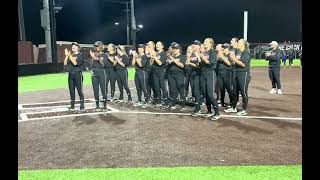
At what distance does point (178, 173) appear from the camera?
5.48 meters

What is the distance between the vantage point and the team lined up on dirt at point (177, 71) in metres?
9.54

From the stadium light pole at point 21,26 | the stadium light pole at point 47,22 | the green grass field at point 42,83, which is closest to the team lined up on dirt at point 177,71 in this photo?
the green grass field at point 42,83

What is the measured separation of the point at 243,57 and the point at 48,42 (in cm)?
2306

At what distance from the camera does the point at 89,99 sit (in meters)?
14.0

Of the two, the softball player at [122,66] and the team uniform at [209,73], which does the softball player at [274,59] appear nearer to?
the team uniform at [209,73]

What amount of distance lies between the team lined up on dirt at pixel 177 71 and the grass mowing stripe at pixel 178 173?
385 cm

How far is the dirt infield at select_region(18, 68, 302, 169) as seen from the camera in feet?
20.3

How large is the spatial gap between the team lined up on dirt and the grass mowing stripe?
385 centimetres

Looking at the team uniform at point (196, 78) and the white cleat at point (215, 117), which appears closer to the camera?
the white cleat at point (215, 117)

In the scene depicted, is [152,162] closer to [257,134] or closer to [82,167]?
[82,167]

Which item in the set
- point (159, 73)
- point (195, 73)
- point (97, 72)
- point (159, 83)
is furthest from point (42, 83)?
point (195, 73)

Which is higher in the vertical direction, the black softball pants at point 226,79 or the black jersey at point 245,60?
the black jersey at point 245,60

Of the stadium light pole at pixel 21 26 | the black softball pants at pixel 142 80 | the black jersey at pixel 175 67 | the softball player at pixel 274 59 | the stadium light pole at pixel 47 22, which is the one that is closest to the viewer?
the black jersey at pixel 175 67
